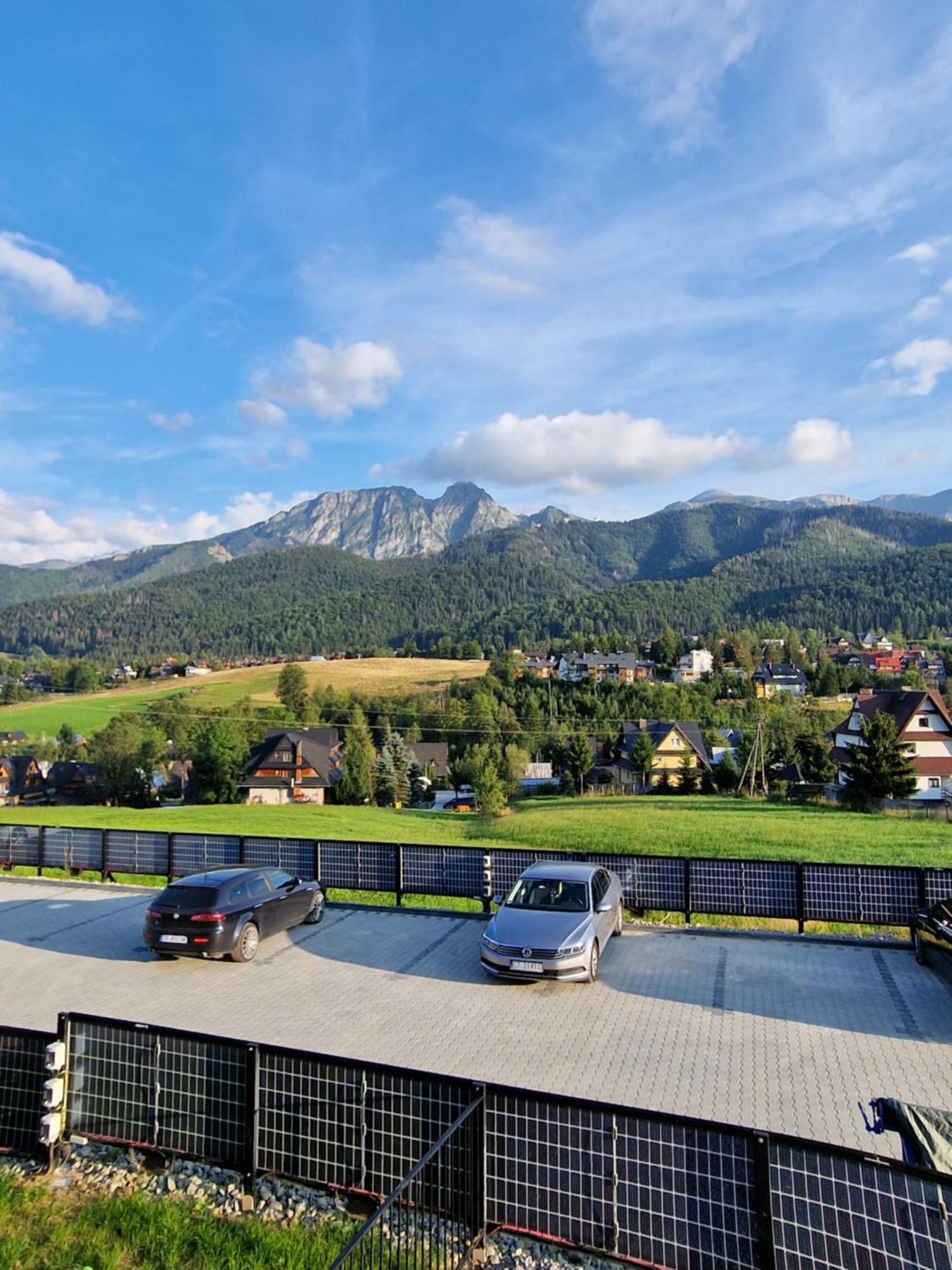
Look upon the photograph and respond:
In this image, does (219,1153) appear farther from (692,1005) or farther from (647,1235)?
(692,1005)

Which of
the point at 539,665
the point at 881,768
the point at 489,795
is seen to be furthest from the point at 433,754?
the point at 539,665

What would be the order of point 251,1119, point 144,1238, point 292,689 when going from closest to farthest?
point 144,1238, point 251,1119, point 292,689

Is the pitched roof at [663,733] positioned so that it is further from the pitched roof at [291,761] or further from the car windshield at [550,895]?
the car windshield at [550,895]

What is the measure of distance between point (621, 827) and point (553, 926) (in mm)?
19101

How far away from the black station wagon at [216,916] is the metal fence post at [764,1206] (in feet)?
26.8

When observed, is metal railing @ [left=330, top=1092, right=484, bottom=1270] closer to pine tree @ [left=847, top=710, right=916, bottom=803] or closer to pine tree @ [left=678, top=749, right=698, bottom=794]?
pine tree @ [left=847, top=710, right=916, bottom=803]

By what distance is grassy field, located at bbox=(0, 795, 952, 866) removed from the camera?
21984mm

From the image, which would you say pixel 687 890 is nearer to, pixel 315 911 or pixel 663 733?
pixel 315 911

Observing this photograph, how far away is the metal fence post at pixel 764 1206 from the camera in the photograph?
4.07m

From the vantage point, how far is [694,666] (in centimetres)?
15062

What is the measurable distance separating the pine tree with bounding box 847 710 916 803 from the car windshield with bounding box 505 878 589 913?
113 ft

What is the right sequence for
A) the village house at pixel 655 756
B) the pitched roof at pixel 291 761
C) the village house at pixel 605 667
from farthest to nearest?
the village house at pixel 605 667, the village house at pixel 655 756, the pitched roof at pixel 291 761

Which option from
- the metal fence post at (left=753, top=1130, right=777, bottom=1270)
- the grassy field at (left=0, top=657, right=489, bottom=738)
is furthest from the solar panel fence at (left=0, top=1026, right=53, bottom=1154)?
the grassy field at (left=0, top=657, right=489, bottom=738)

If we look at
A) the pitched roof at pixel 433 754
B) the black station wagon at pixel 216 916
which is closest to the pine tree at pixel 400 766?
the pitched roof at pixel 433 754
